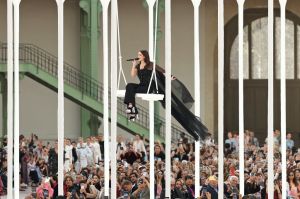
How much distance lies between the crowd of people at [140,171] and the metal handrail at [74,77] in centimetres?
404

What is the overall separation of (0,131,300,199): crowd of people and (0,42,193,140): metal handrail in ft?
13.2

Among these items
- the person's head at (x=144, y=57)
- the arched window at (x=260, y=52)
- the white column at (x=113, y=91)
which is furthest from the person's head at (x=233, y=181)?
the arched window at (x=260, y=52)

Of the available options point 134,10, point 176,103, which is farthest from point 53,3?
point 176,103

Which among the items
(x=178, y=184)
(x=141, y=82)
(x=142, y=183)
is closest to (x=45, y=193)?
(x=142, y=183)

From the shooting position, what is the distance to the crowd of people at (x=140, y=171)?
19.5 metres

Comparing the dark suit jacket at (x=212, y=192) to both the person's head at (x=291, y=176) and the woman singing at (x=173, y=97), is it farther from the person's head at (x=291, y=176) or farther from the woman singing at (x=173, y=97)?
the person's head at (x=291, y=176)

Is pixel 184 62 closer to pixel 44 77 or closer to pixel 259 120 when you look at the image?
pixel 259 120

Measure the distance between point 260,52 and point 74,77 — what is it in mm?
6990

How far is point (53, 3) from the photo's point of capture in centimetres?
3553

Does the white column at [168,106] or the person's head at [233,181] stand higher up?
the white column at [168,106]

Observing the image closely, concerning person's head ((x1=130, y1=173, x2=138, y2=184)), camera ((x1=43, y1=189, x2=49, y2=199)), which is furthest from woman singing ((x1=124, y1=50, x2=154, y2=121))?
person's head ((x1=130, y1=173, x2=138, y2=184))

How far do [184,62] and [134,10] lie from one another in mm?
2405

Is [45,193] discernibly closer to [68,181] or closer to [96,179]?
[68,181]

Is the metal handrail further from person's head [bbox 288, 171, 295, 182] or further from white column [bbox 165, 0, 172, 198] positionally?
white column [bbox 165, 0, 172, 198]
